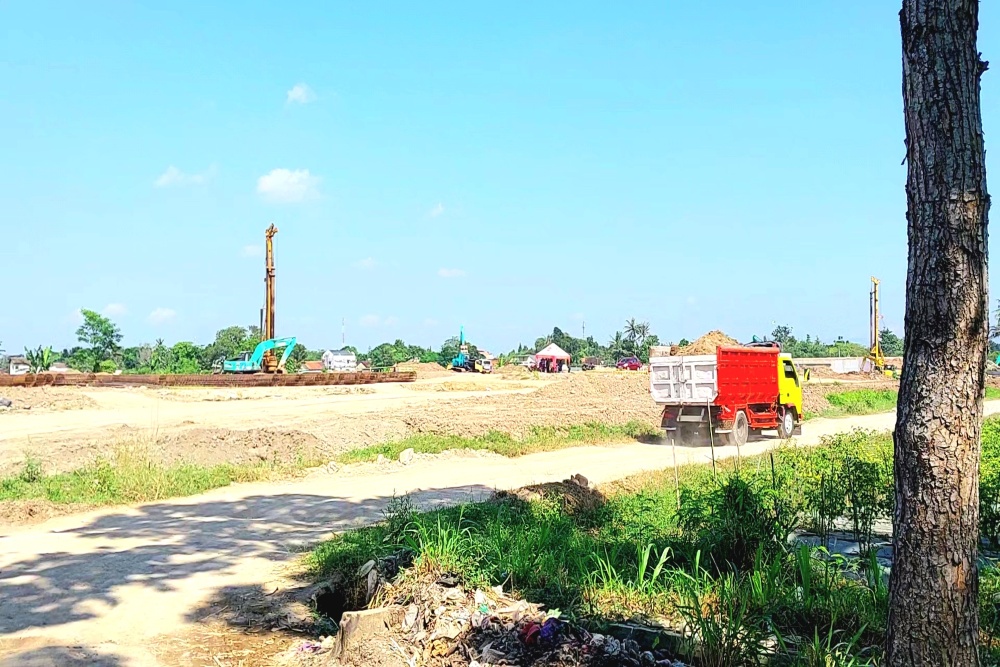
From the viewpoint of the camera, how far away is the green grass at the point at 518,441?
17.5 meters

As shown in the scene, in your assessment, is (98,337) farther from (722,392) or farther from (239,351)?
(722,392)

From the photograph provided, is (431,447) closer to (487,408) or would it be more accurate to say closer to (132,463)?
(132,463)

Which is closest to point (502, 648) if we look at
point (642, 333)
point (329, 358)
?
point (329, 358)

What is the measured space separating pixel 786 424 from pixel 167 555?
1725 centimetres

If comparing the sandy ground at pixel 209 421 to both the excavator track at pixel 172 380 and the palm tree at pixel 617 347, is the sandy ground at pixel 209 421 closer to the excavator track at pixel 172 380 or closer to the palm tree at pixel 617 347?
the excavator track at pixel 172 380

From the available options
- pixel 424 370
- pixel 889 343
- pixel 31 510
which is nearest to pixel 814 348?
pixel 889 343

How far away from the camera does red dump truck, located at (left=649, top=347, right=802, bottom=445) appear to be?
18.9 m

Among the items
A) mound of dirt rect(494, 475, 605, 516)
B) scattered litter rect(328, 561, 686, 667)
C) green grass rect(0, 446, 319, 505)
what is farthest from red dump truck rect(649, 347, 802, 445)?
scattered litter rect(328, 561, 686, 667)

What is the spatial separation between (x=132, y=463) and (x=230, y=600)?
23.5 ft

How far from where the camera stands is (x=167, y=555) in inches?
338

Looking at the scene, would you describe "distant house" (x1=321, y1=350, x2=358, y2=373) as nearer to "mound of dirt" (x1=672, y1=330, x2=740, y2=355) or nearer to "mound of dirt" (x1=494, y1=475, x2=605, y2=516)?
"mound of dirt" (x1=672, y1=330, x2=740, y2=355)

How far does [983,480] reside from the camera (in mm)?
7762

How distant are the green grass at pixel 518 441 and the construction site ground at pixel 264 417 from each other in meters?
0.59

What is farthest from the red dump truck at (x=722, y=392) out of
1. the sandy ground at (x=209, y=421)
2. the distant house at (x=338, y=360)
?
the distant house at (x=338, y=360)
